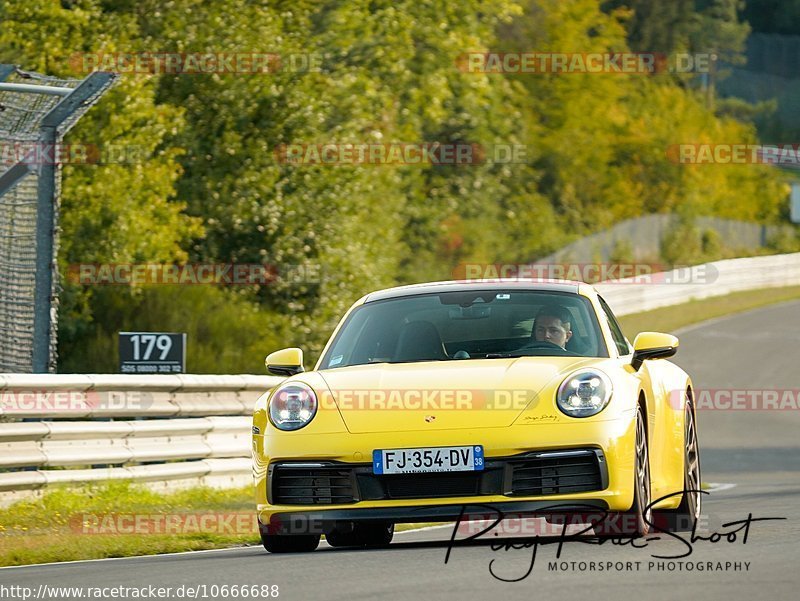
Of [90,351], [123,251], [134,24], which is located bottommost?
[90,351]

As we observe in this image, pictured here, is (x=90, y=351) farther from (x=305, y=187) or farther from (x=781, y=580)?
(x=781, y=580)

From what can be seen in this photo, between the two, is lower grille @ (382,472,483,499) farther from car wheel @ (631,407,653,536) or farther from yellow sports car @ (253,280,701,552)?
car wheel @ (631,407,653,536)

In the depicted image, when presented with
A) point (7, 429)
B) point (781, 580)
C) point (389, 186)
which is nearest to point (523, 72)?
point (389, 186)

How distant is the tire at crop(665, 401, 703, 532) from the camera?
31.3 ft

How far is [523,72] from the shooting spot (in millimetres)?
68188

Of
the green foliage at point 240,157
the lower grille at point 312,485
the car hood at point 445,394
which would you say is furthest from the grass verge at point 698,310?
the lower grille at point 312,485

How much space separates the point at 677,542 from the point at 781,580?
1645mm

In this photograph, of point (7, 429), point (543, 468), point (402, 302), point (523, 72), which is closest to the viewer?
point (543, 468)

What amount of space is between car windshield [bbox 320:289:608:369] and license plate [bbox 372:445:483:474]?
1054 millimetres

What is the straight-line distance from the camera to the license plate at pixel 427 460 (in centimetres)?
806

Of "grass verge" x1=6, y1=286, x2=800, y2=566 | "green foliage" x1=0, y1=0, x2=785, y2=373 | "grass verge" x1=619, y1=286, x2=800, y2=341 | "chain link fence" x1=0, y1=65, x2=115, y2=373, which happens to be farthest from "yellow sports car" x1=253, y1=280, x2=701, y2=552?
"grass verge" x1=619, y1=286, x2=800, y2=341

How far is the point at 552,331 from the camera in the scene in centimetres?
920

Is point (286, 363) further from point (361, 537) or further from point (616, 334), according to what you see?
point (616, 334)

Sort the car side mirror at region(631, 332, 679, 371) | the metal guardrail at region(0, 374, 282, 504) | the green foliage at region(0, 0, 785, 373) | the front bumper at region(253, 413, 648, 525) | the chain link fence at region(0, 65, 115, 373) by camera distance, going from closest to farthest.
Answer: the front bumper at region(253, 413, 648, 525)
the car side mirror at region(631, 332, 679, 371)
the metal guardrail at region(0, 374, 282, 504)
the chain link fence at region(0, 65, 115, 373)
the green foliage at region(0, 0, 785, 373)
